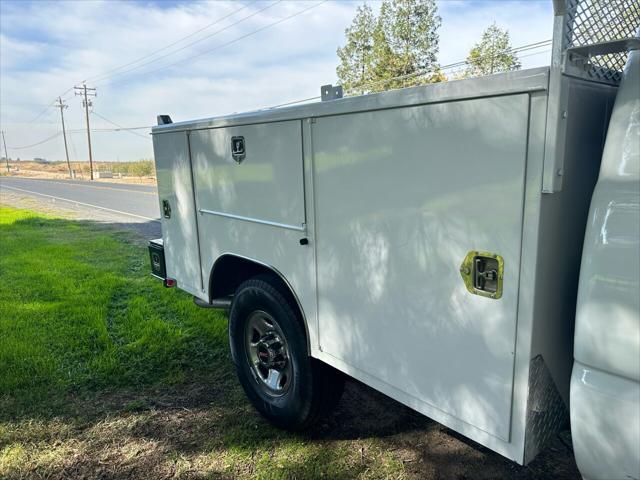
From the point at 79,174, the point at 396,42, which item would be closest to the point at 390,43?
the point at 396,42

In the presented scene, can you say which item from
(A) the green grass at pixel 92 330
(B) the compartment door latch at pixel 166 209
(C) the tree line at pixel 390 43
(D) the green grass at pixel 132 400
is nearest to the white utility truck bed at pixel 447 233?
(D) the green grass at pixel 132 400

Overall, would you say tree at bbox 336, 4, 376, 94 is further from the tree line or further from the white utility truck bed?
the white utility truck bed

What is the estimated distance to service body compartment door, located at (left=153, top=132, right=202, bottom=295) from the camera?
3.86 metres

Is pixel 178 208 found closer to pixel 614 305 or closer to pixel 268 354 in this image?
pixel 268 354

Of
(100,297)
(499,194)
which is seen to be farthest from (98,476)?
(100,297)

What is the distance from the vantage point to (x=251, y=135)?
2973 millimetres

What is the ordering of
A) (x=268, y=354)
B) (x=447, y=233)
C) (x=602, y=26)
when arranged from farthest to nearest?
(x=268, y=354) < (x=447, y=233) < (x=602, y=26)

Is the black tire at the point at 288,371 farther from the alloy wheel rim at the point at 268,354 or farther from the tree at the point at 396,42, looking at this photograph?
the tree at the point at 396,42

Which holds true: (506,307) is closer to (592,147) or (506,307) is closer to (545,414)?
(545,414)

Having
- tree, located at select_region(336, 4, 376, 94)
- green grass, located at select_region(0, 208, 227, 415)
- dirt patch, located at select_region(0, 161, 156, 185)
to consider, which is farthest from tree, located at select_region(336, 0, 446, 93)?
dirt patch, located at select_region(0, 161, 156, 185)

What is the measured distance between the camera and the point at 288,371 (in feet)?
10.3

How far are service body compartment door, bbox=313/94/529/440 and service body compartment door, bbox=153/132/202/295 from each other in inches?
66.5

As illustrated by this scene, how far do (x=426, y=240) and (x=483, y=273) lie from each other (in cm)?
29

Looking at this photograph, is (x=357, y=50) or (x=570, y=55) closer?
(x=570, y=55)
